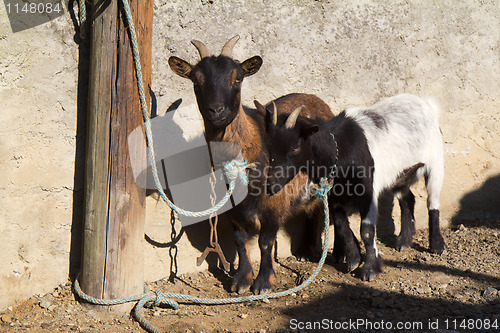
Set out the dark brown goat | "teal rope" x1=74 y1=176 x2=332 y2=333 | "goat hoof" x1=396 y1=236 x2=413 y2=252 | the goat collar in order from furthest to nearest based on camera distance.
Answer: "goat hoof" x1=396 y1=236 x2=413 y2=252 → the goat collar → the dark brown goat → "teal rope" x1=74 y1=176 x2=332 y2=333

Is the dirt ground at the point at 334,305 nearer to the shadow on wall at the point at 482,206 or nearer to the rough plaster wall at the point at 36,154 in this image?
the rough plaster wall at the point at 36,154

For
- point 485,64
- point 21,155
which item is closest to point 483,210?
point 485,64

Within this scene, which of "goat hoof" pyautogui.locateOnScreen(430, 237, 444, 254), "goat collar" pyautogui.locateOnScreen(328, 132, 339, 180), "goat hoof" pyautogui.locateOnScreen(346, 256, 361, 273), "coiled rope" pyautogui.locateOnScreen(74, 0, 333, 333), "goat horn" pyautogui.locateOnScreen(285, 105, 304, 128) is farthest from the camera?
"goat hoof" pyautogui.locateOnScreen(430, 237, 444, 254)

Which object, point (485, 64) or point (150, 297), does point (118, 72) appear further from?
point (485, 64)

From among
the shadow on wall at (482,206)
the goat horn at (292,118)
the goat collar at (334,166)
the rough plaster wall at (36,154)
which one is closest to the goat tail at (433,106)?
the shadow on wall at (482,206)

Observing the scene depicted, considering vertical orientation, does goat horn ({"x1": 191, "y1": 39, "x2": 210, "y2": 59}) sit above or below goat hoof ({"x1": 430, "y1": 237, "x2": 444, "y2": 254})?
above

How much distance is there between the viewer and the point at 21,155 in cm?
395

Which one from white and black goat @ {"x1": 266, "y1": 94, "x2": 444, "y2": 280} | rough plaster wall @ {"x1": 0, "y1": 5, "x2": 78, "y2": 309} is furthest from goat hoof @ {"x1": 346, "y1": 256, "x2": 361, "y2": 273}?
rough plaster wall @ {"x1": 0, "y1": 5, "x2": 78, "y2": 309}

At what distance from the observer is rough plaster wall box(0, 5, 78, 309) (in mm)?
3881

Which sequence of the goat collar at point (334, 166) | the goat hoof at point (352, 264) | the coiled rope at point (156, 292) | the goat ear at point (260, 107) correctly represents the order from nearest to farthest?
the coiled rope at point (156, 292), the goat ear at point (260, 107), the goat collar at point (334, 166), the goat hoof at point (352, 264)

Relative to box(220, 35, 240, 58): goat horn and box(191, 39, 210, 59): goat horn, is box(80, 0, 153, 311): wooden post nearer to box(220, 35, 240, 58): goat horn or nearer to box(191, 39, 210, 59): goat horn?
box(191, 39, 210, 59): goat horn

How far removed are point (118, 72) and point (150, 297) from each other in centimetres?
167

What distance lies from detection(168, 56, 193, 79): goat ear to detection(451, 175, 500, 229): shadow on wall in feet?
11.7

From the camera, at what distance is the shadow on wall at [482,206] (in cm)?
611
